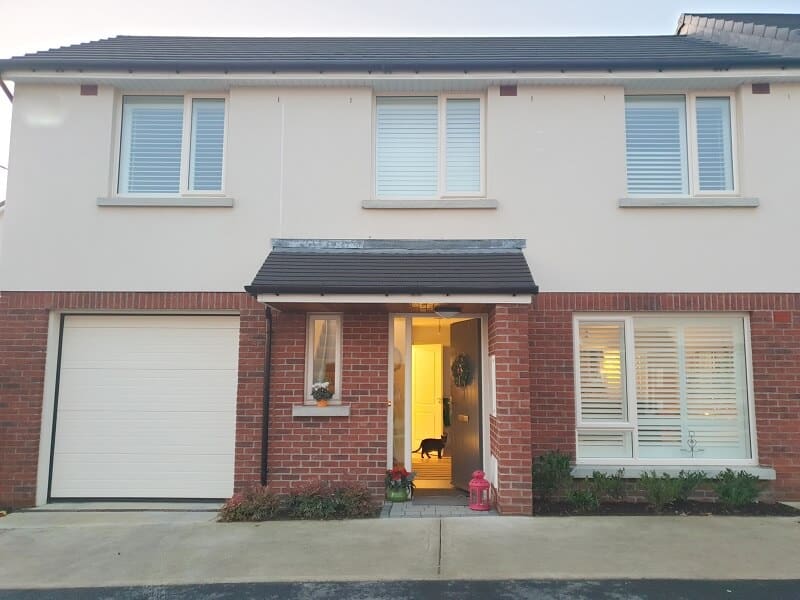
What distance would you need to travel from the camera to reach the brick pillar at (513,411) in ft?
21.4

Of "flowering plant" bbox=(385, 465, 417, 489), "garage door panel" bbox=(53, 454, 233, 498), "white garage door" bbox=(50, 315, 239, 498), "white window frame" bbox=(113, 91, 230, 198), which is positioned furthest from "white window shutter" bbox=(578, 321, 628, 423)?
"white window frame" bbox=(113, 91, 230, 198)

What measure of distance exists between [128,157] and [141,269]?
168 cm

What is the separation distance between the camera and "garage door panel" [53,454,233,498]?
7309 millimetres

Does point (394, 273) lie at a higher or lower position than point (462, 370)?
higher

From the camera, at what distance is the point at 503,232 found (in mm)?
7562

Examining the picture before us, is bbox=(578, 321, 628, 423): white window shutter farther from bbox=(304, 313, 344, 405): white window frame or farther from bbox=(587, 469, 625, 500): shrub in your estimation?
bbox=(304, 313, 344, 405): white window frame

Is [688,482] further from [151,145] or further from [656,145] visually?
[151,145]

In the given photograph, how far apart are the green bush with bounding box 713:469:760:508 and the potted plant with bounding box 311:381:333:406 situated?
191 inches

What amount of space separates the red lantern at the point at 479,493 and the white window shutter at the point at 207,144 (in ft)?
16.9

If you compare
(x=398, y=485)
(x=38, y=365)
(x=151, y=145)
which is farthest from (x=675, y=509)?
(x=151, y=145)

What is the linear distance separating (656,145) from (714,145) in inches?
30.6

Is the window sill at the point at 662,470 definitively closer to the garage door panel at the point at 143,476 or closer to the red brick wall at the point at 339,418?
the red brick wall at the point at 339,418

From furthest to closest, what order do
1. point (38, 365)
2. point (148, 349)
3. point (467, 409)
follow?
1. point (467, 409)
2. point (148, 349)
3. point (38, 365)

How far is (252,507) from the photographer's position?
655cm
